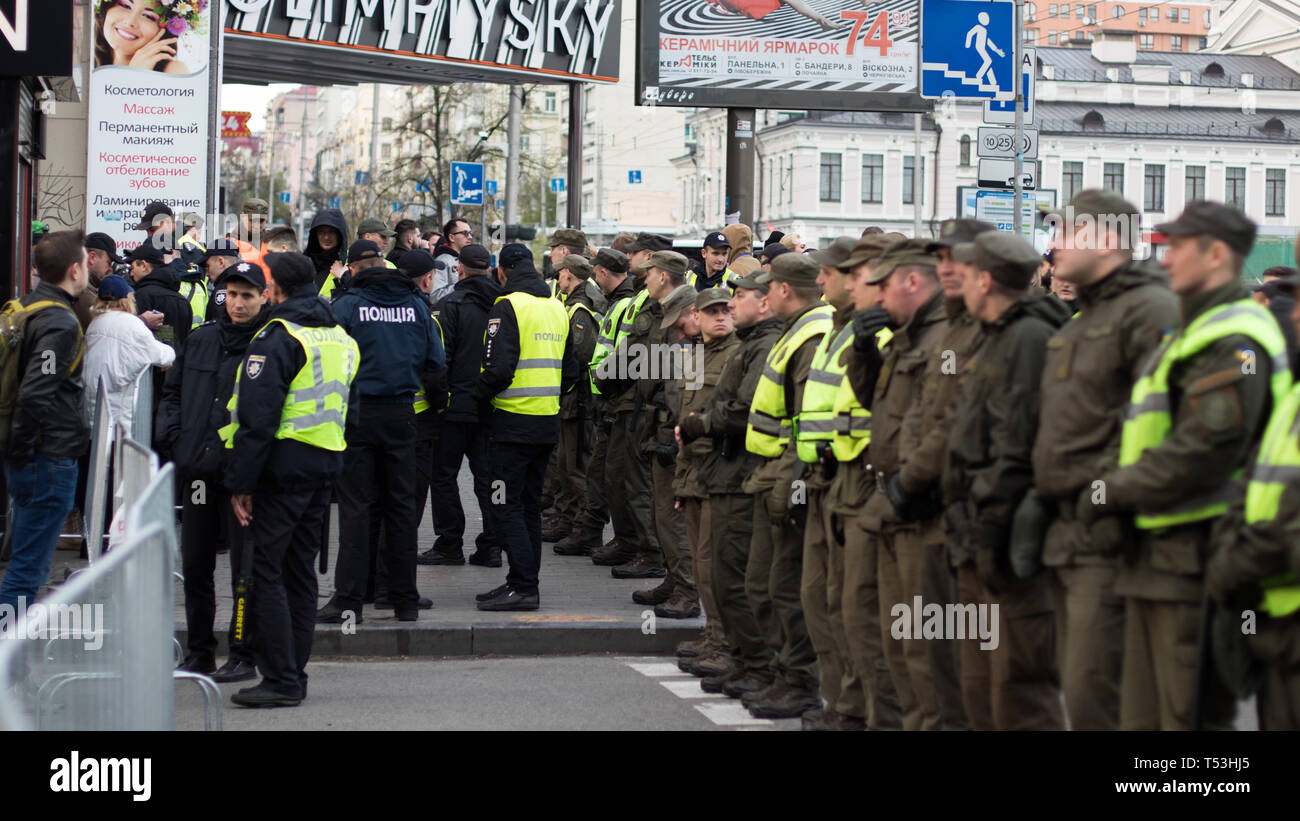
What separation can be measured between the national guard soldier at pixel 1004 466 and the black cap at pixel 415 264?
470cm

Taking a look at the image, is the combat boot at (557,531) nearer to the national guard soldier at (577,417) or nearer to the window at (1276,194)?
the national guard soldier at (577,417)

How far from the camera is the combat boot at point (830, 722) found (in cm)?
701

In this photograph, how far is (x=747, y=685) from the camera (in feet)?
26.6

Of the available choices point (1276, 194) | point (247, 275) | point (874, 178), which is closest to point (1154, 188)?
point (1276, 194)

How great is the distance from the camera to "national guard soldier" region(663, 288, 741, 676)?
8.44 m

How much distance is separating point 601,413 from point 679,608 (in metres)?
2.28

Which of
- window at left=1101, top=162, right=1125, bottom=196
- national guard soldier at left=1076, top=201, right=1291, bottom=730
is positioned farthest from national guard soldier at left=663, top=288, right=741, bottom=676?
window at left=1101, top=162, right=1125, bottom=196

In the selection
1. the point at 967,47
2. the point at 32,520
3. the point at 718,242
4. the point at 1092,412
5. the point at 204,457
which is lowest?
the point at 32,520

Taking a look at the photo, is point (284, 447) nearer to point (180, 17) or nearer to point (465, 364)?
point (465, 364)

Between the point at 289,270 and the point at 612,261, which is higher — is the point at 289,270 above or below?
below

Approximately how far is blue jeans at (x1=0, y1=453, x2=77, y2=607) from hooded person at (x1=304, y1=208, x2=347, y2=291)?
11.1 feet

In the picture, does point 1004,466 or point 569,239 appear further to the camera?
point 569,239

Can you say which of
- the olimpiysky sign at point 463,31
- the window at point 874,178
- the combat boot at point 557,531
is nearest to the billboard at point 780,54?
the olimpiysky sign at point 463,31

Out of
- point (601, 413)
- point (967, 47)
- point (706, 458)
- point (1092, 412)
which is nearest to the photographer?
point (1092, 412)
